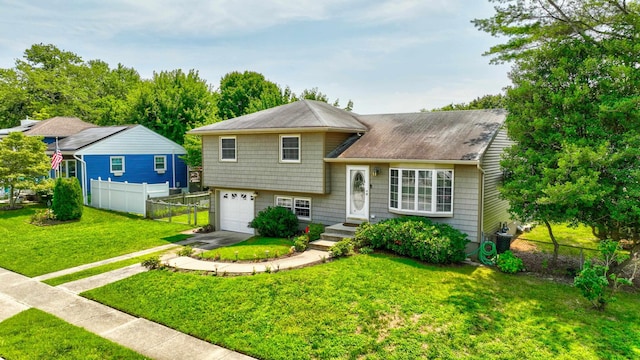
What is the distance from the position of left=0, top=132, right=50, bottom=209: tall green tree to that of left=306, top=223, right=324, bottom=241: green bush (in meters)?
15.9

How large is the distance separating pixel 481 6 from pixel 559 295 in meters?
9.61

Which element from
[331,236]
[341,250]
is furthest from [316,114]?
[341,250]

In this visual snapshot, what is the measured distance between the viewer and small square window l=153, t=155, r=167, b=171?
26656mm

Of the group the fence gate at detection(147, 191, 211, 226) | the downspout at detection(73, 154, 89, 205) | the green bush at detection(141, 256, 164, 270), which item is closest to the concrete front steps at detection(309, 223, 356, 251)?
the green bush at detection(141, 256, 164, 270)

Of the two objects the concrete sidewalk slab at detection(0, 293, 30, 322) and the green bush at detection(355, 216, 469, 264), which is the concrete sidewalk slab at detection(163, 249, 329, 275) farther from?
the concrete sidewalk slab at detection(0, 293, 30, 322)

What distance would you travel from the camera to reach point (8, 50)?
43.6m

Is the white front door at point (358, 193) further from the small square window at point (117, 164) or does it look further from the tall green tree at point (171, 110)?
the tall green tree at point (171, 110)

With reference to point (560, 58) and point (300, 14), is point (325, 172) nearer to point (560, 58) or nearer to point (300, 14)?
point (300, 14)

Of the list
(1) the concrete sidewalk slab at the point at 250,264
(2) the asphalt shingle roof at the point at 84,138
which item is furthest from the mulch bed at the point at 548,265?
(2) the asphalt shingle roof at the point at 84,138

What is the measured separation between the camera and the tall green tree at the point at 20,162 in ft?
63.5

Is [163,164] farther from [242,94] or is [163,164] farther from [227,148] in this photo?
[227,148]

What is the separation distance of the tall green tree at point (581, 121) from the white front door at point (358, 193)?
453cm

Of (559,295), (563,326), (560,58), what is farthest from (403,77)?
(563,326)

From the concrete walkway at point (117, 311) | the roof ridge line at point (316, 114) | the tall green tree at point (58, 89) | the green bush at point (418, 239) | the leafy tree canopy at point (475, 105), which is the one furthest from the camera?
the tall green tree at point (58, 89)
